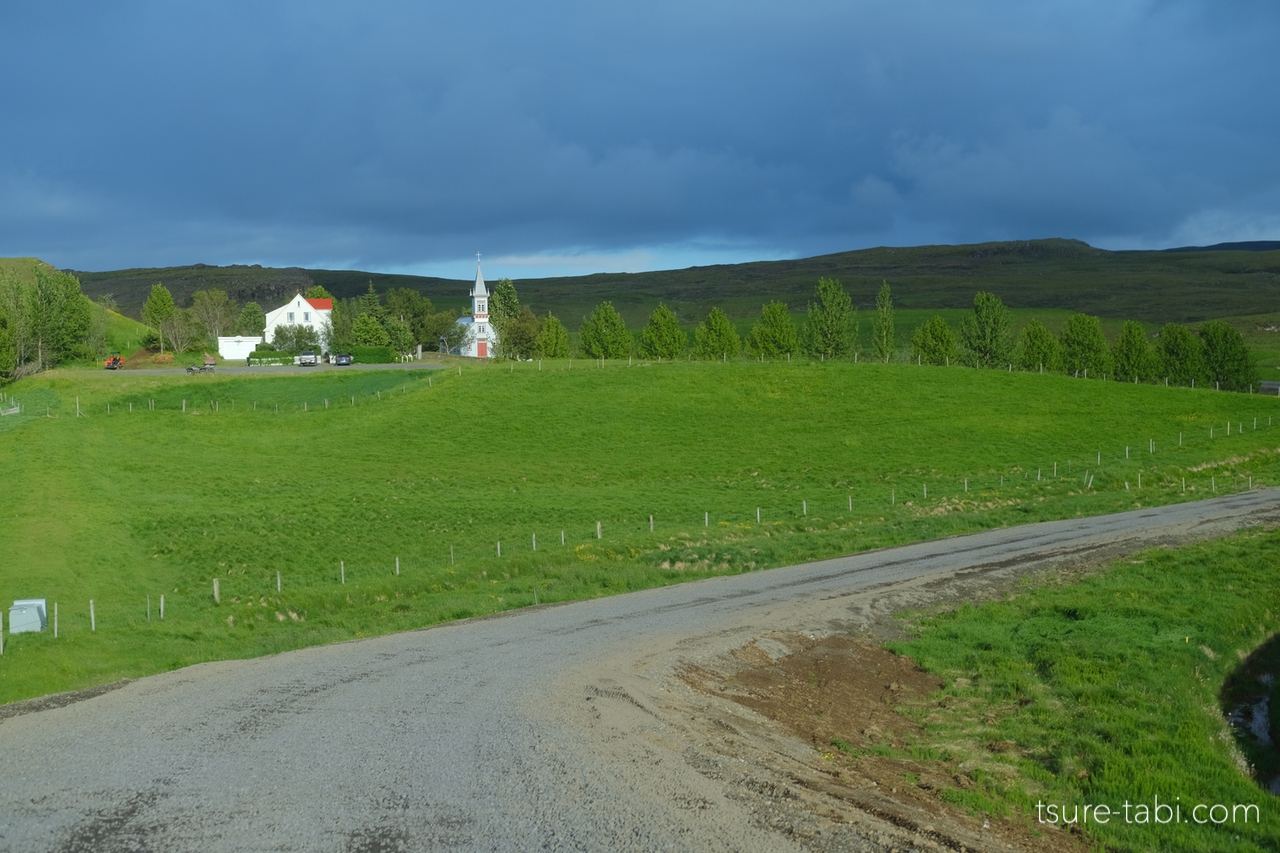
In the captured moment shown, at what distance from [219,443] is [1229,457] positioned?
62.0 metres

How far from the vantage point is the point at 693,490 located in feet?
170

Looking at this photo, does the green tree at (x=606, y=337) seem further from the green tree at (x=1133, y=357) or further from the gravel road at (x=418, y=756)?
the gravel road at (x=418, y=756)

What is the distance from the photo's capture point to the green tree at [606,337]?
12381 cm

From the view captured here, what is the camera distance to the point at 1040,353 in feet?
380

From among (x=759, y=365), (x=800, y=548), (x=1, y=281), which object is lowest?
(x=800, y=548)

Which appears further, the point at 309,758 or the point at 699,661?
the point at 699,661

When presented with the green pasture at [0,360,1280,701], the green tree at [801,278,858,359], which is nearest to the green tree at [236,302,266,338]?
the green pasture at [0,360,1280,701]

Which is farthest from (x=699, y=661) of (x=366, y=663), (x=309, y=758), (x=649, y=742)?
(x=309, y=758)

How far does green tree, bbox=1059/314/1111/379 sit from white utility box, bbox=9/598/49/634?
11264 centimetres

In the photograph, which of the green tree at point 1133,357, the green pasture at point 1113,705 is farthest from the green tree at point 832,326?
the green pasture at point 1113,705

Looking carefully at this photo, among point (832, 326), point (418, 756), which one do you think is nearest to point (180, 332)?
point (832, 326)

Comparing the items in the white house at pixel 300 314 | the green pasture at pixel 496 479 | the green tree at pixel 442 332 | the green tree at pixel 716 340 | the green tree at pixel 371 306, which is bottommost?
the green pasture at pixel 496 479

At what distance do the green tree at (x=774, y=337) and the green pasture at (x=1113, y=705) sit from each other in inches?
3617

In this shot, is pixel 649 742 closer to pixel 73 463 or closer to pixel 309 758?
pixel 309 758
